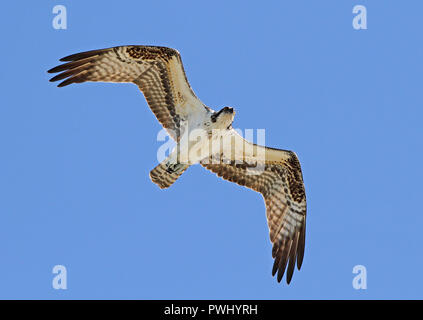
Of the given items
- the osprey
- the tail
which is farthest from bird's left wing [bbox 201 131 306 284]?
the tail

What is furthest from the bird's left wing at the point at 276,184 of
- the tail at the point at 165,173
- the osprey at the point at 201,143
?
the tail at the point at 165,173

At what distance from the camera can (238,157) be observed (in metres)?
14.6

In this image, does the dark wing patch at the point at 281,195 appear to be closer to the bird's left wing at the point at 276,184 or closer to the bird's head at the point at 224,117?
the bird's left wing at the point at 276,184

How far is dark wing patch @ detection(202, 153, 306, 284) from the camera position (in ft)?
47.3

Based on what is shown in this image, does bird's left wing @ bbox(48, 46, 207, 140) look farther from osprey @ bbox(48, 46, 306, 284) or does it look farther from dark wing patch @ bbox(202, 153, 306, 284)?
dark wing patch @ bbox(202, 153, 306, 284)

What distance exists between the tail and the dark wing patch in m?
1.04

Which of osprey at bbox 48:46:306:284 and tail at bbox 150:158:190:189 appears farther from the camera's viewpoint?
tail at bbox 150:158:190:189

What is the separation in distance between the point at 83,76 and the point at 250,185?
3817 millimetres

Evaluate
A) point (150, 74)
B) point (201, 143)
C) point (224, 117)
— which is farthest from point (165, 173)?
point (150, 74)

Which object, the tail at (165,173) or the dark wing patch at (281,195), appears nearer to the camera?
the tail at (165,173)

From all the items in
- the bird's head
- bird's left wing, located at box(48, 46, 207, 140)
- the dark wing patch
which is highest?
bird's left wing, located at box(48, 46, 207, 140)

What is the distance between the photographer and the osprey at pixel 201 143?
528 inches
